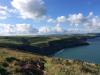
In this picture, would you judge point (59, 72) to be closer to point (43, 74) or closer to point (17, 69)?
point (43, 74)

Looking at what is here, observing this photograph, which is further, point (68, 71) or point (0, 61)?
point (0, 61)

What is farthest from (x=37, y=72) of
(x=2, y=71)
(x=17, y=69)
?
(x=2, y=71)

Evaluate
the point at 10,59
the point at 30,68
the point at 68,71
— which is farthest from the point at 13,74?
the point at 10,59

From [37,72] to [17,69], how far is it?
5.30 ft

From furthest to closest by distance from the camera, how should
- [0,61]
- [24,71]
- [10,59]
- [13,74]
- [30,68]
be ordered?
[10,59] < [0,61] < [30,68] < [24,71] < [13,74]

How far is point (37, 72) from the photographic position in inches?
654

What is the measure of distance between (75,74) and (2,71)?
514cm

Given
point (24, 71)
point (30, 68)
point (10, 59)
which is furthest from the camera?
point (10, 59)

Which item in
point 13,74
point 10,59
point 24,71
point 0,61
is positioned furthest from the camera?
point 10,59

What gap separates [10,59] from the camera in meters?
20.4

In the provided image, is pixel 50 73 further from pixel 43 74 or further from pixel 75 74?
pixel 75 74

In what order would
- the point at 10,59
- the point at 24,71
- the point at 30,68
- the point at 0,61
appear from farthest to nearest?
the point at 10,59 → the point at 0,61 → the point at 30,68 → the point at 24,71

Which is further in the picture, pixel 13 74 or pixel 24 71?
pixel 24 71

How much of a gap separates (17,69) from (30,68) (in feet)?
4.24
